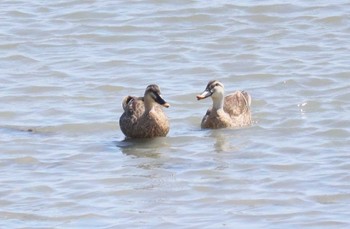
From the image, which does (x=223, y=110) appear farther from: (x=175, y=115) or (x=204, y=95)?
(x=175, y=115)

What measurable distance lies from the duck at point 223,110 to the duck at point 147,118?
0.54 meters

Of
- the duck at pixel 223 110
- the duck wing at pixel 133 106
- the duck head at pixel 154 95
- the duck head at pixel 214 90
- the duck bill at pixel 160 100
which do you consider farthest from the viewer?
the duck head at pixel 214 90

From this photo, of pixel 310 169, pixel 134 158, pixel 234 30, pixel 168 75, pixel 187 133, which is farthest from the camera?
pixel 234 30

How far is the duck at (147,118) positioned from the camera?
43.7 feet

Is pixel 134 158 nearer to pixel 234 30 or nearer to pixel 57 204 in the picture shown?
pixel 57 204

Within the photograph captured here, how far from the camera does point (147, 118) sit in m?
13.5

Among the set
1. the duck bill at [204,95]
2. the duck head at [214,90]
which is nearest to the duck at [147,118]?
the duck bill at [204,95]

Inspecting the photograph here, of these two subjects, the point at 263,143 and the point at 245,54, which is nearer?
the point at 263,143

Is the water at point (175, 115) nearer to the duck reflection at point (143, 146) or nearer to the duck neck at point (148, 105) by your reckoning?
the duck reflection at point (143, 146)

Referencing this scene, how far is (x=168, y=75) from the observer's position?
15648 mm

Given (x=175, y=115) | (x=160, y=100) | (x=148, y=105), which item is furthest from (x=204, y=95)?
(x=160, y=100)

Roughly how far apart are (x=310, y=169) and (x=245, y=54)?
516 centimetres

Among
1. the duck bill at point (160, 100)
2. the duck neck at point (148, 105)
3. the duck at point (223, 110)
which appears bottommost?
the duck at point (223, 110)

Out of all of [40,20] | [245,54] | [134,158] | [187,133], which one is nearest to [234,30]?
[245,54]
